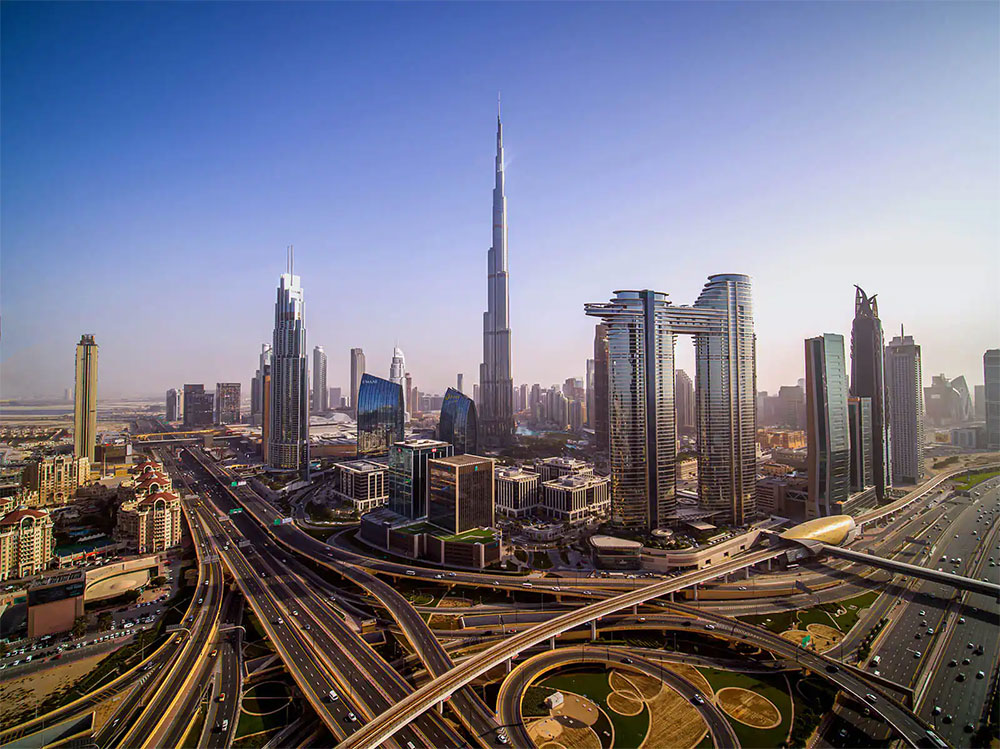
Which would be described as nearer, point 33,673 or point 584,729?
point 584,729

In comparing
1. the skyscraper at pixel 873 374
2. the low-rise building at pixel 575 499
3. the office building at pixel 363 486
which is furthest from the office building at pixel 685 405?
the office building at pixel 363 486

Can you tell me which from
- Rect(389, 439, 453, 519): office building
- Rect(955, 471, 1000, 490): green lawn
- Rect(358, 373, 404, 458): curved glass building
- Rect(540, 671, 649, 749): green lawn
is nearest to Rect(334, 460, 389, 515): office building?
Rect(358, 373, 404, 458): curved glass building

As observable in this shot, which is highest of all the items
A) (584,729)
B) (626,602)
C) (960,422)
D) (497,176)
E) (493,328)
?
(497,176)

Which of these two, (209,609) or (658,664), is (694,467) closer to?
(658,664)

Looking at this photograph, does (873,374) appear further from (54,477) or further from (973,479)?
(54,477)

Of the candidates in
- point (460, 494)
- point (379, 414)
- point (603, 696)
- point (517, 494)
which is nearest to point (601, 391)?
point (517, 494)

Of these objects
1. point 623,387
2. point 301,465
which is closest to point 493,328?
point 301,465
